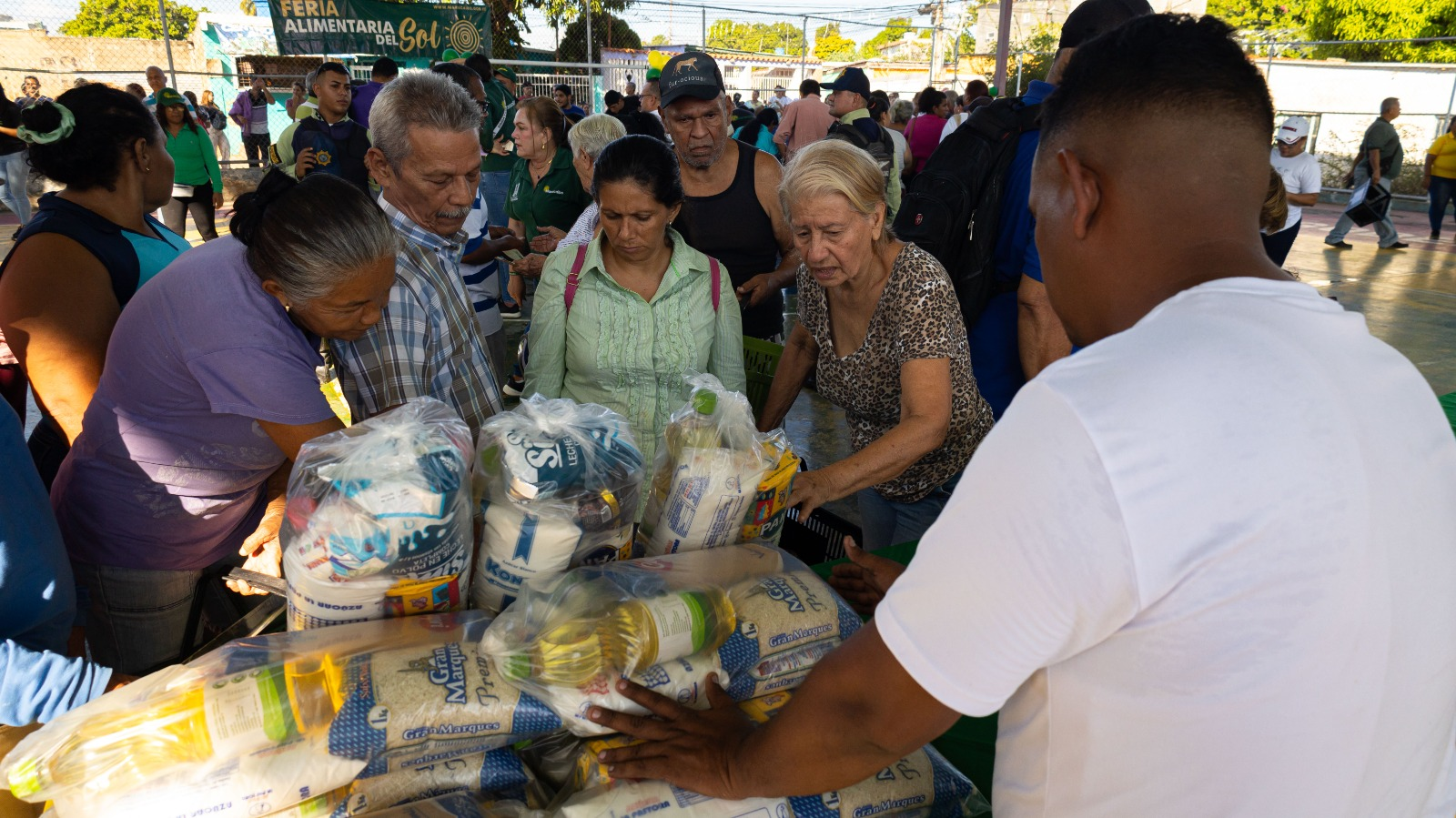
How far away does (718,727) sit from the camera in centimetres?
122

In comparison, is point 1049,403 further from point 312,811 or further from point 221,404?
point 221,404

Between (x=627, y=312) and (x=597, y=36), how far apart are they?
81.2 ft

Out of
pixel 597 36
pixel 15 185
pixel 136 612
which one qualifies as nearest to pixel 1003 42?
pixel 136 612

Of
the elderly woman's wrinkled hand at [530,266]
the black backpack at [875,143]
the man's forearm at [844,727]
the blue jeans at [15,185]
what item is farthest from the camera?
the blue jeans at [15,185]

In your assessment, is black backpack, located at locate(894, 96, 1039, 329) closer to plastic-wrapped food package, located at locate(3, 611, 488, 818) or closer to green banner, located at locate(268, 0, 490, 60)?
plastic-wrapped food package, located at locate(3, 611, 488, 818)

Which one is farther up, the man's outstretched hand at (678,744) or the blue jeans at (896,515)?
the man's outstretched hand at (678,744)

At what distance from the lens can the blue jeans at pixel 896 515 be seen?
245cm

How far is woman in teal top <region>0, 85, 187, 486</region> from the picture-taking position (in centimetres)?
216

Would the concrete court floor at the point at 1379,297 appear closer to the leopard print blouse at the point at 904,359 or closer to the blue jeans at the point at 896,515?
the blue jeans at the point at 896,515

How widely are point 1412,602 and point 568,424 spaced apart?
1154 millimetres

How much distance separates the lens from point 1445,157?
12055 mm

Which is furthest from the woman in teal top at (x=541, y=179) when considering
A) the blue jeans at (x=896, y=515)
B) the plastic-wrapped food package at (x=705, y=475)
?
the plastic-wrapped food package at (x=705, y=475)

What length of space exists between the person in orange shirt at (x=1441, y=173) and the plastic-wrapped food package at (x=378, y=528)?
50.8ft

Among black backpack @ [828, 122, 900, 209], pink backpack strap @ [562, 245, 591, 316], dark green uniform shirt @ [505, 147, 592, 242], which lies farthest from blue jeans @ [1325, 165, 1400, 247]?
pink backpack strap @ [562, 245, 591, 316]
